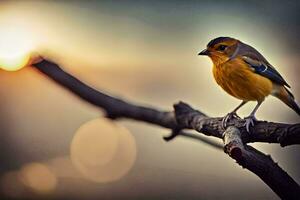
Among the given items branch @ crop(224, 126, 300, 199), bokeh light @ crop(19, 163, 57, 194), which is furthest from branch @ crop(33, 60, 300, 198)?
bokeh light @ crop(19, 163, 57, 194)

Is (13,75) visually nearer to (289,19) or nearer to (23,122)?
(23,122)

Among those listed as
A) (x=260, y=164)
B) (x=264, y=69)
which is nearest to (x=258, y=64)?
(x=264, y=69)

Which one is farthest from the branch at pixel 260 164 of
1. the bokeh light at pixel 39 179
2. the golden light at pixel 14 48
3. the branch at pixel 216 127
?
the bokeh light at pixel 39 179

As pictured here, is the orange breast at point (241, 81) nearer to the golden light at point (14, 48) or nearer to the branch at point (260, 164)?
the branch at point (260, 164)

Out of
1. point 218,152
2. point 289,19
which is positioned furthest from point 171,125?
point 289,19

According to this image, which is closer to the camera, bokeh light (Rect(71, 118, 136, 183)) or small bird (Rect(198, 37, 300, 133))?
small bird (Rect(198, 37, 300, 133))

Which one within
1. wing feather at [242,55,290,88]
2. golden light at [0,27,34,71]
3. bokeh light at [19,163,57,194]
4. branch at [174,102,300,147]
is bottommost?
branch at [174,102,300,147]

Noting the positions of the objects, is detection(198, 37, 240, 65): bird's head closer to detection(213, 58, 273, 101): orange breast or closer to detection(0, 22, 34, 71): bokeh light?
detection(213, 58, 273, 101): orange breast

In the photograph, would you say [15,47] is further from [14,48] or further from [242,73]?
[242,73]
